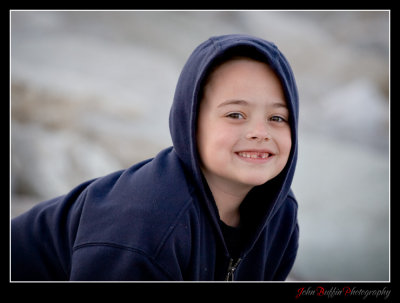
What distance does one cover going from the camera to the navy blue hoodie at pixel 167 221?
935 mm

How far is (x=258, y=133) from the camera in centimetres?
100

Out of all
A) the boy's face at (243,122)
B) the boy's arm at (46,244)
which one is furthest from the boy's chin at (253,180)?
the boy's arm at (46,244)

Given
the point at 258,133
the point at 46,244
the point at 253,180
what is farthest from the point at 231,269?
the point at 46,244

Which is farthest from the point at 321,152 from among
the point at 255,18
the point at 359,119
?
the point at 255,18

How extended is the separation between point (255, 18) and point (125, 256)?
1754 millimetres

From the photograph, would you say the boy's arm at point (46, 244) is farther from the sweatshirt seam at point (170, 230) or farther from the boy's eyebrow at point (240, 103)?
the boy's eyebrow at point (240, 103)

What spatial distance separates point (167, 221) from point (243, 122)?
0.91ft

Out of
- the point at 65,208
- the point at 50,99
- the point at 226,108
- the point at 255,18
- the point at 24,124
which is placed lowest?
the point at 65,208

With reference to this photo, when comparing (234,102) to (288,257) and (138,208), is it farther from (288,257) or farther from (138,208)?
(288,257)

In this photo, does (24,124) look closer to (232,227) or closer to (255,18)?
(255,18)

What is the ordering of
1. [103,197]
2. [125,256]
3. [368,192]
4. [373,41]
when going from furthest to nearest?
1. [373,41]
2. [368,192]
3. [103,197]
4. [125,256]

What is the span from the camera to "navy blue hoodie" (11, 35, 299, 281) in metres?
0.94

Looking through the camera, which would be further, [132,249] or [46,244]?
[46,244]

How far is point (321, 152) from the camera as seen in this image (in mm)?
2359
